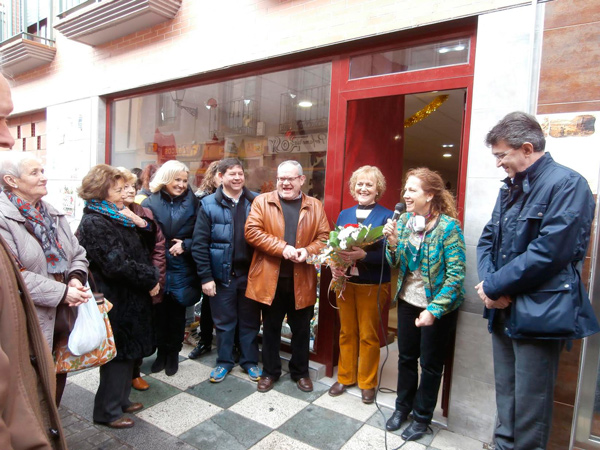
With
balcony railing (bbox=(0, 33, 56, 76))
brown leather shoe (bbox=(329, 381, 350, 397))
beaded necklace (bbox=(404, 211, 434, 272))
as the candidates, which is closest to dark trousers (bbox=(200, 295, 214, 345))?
brown leather shoe (bbox=(329, 381, 350, 397))

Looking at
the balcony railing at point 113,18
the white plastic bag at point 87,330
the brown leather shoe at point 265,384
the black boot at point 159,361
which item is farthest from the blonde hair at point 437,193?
the balcony railing at point 113,18

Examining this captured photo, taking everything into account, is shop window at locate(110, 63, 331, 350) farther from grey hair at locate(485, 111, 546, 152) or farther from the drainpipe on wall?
grey hair at locate(485, 111, 546, 152)

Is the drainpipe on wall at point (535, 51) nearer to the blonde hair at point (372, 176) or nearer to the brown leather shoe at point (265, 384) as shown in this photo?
the blonde hair at point (372, 176)

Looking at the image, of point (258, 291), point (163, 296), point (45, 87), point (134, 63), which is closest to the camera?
point (258, 291)

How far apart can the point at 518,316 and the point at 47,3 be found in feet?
29.4

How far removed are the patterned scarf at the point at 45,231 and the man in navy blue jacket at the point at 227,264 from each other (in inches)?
52.9

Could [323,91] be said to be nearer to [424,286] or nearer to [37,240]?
[424,286]

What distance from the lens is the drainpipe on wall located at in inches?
107

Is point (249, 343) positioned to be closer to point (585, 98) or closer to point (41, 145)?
point (585, 98)

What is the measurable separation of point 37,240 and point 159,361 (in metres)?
2.10

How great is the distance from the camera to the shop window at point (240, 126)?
171 inches

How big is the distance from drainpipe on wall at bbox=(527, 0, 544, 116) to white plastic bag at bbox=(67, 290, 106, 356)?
3.24m

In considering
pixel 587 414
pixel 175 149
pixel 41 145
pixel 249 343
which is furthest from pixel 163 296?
pixel 41 145

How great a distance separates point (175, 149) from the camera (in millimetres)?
6164
